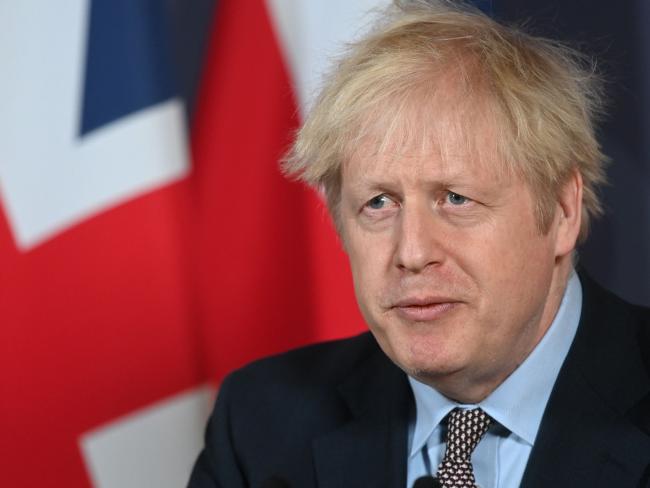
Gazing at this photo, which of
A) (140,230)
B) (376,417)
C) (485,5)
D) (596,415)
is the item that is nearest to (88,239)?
(140,230)

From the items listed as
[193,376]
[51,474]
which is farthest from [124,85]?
[51,474]

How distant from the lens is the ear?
1.77m

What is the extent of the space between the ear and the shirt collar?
0.36 ft

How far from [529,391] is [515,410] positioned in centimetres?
4

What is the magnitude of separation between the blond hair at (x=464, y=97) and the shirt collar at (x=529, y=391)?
19 cm

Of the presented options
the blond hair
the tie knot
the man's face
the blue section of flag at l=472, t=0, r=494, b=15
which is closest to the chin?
the man's face

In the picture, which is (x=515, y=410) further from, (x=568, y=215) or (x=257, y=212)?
(x=257, y=212)

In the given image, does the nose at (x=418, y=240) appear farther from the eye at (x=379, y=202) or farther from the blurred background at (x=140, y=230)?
the blurred background at (x=140, y=230)

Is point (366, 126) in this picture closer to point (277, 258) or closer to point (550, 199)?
point (550, 199)

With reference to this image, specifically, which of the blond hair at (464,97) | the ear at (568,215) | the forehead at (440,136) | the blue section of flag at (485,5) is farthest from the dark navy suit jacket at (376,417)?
the blue section of flag at (485,5)

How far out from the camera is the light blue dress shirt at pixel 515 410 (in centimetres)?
179

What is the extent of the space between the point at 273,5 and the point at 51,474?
1.06m

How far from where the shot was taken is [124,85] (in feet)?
8.12

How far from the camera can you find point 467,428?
1813mm
